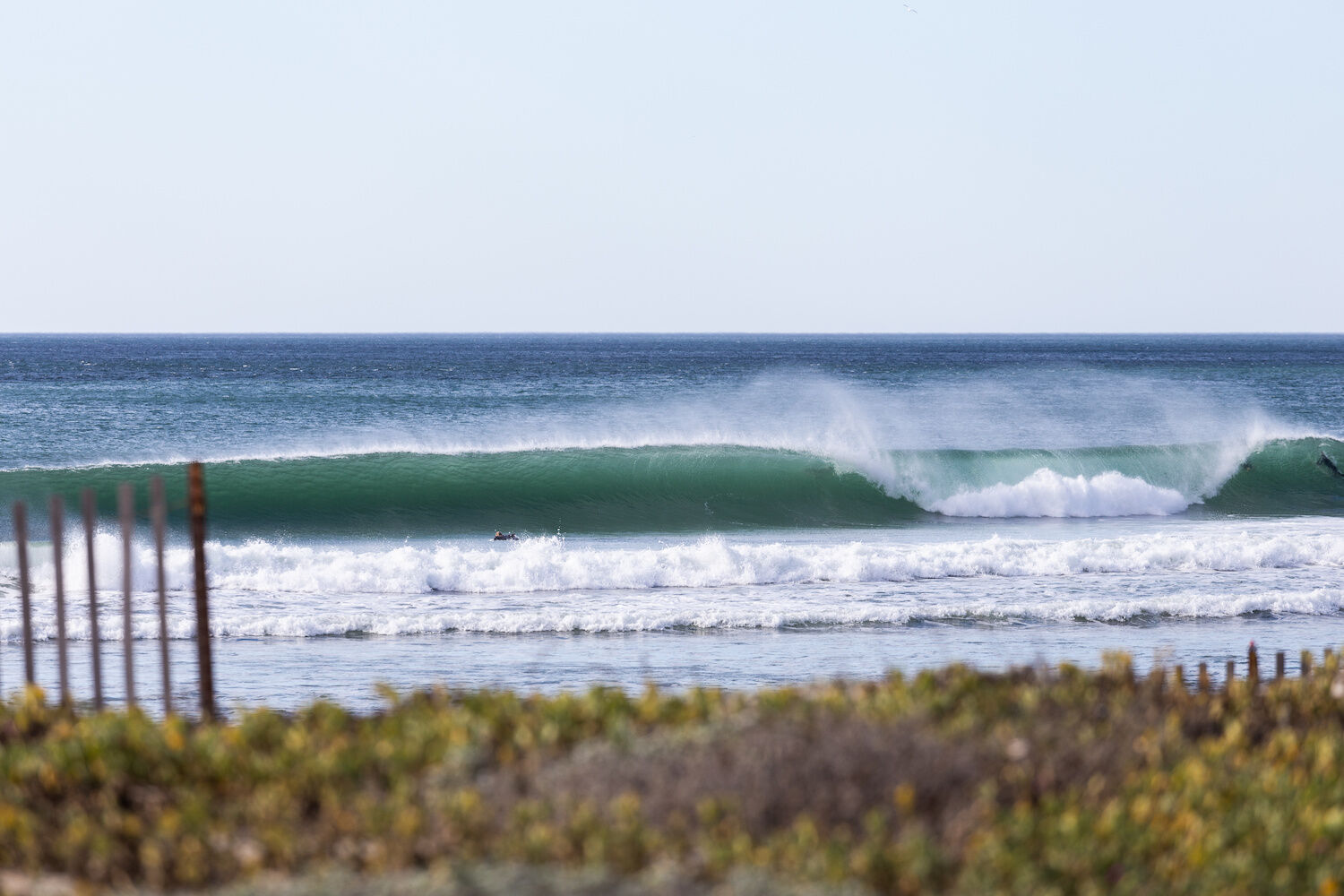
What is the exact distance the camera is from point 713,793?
4.53 meters

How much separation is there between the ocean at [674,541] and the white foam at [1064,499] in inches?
2.2

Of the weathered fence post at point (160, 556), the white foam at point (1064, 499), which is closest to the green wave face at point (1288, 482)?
the white foam at point (1064, 499)

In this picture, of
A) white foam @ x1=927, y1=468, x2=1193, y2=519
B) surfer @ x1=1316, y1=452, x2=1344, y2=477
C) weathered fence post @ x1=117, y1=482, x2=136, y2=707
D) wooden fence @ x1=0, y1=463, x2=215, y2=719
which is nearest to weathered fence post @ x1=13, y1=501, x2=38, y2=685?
wooden fence @ x1=0, y1=463, x2=215, y2=719

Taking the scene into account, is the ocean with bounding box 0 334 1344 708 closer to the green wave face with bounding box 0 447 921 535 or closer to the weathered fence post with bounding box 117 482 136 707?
the green wave face with bounding box 0 447 921 535

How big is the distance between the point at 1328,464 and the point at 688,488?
44.4 feet

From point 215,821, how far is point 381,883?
2.76ft

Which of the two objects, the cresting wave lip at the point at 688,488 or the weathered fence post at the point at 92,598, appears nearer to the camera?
the weathered fence post at the point at 92,598

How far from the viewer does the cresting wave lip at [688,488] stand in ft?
76.5

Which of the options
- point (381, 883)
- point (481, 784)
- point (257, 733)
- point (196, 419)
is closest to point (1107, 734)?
point (481, 784)

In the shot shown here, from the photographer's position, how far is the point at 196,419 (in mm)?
44812

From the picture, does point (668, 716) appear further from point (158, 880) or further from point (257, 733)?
point (158, 880)


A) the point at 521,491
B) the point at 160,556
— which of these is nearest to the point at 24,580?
the point at 160,556

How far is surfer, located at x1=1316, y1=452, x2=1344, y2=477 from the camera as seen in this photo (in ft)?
92.3

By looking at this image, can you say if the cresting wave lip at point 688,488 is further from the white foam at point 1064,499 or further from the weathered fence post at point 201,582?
the weathered fence post at point 201,582
